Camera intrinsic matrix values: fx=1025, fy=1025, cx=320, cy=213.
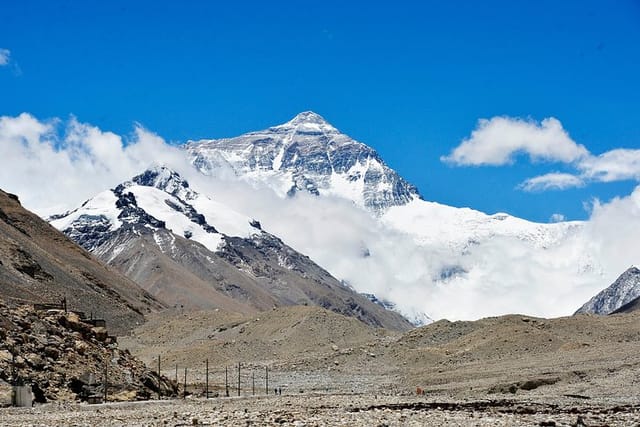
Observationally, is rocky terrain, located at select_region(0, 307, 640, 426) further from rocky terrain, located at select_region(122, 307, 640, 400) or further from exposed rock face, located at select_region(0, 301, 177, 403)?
exposed rock face, located at select_region(0, 301, 177, 403)

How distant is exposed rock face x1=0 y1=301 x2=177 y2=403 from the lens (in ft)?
164

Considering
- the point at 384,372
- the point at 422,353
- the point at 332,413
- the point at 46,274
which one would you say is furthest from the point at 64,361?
the point at 46,274

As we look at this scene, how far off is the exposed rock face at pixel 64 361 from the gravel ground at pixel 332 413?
8.24 ft

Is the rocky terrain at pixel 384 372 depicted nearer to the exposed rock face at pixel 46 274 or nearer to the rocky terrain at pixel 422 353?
the rocky terrain at pixel 422 353

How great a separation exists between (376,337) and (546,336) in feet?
76.7

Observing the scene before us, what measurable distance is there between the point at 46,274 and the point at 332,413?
368ft

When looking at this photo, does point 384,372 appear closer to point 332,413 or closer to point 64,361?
point 64,361

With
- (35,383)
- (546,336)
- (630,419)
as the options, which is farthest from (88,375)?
(546,336)

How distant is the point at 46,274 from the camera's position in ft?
490

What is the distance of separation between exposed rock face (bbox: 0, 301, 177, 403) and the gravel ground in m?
2.51

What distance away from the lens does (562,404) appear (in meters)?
49.5

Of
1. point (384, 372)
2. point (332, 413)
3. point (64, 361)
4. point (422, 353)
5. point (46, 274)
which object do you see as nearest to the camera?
point (332, 413)

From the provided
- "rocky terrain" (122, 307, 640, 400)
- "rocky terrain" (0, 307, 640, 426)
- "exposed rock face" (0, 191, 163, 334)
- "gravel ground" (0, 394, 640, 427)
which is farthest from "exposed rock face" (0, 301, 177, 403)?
"exposed rock face" (0, 191, 163, 334)

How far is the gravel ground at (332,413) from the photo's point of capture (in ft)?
126
